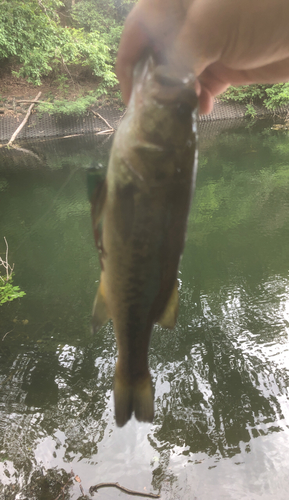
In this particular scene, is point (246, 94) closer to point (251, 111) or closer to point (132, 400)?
point (251, 111)

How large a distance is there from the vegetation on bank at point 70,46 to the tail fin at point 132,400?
53.8 feet

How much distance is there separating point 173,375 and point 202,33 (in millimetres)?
3753

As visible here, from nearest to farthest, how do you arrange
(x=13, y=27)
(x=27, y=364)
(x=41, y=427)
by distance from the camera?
(x=41, y=427)
(x=27, y=364)
(x=13, y=27)

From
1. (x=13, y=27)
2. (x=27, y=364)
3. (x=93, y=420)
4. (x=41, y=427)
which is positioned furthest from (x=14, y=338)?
(x=13, y=27)

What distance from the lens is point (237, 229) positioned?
738 cm

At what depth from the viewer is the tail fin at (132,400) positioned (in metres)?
1.29

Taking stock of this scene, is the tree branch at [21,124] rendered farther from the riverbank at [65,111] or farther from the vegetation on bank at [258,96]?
the vegetation on bank at [258,96]

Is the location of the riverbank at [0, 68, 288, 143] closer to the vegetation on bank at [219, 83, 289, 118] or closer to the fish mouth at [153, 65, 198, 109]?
the vegetation on bank at [219, 83, 289, 118]

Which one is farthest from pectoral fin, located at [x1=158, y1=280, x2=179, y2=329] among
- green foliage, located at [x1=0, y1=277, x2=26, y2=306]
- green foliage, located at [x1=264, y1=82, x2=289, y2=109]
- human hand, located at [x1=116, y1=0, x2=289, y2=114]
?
green foliage, located at [x1=264, y1=82, x2=289, y2=109]

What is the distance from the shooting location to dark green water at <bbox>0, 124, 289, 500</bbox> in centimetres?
295

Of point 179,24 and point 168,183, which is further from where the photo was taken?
point 179,24

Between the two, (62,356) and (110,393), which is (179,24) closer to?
(110,393)

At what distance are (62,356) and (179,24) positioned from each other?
4286 mm

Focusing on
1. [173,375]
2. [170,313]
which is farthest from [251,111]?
[170,313]
